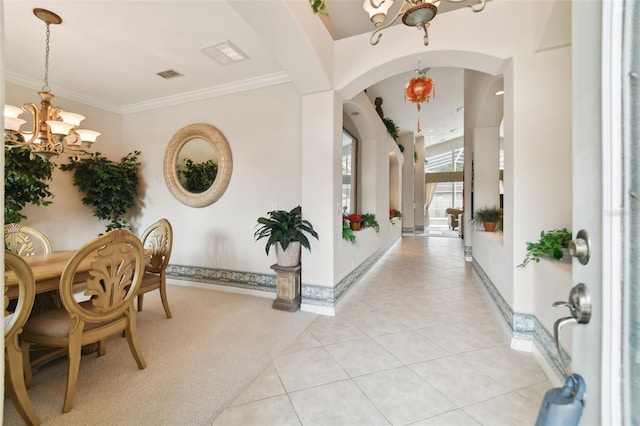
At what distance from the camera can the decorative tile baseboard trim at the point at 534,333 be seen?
1833 mm

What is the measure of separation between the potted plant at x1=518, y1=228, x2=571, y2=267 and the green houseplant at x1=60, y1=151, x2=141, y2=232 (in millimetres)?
5094

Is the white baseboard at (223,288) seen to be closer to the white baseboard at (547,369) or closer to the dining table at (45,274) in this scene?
the dining table at (45,274)

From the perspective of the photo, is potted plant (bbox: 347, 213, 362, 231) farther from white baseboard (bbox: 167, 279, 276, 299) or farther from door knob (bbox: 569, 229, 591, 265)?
door knob (bbox: 569, 229, 591, 265)

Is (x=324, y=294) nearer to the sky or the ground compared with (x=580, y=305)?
nearer to the ground

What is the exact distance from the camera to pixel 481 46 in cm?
243

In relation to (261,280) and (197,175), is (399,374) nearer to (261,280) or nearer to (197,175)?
(261,280)

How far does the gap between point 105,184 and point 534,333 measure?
540 centimetres

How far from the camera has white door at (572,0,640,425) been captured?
454mm

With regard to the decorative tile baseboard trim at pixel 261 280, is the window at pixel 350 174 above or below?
above

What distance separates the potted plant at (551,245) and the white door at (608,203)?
6.08 feet

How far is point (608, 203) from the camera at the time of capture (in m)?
0.49

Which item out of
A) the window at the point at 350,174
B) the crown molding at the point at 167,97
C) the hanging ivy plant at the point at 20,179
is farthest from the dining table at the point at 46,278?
the window at the point at 350,174

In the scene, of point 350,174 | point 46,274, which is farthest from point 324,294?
point 350,174

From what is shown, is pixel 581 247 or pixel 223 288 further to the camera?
pixel 223 288
